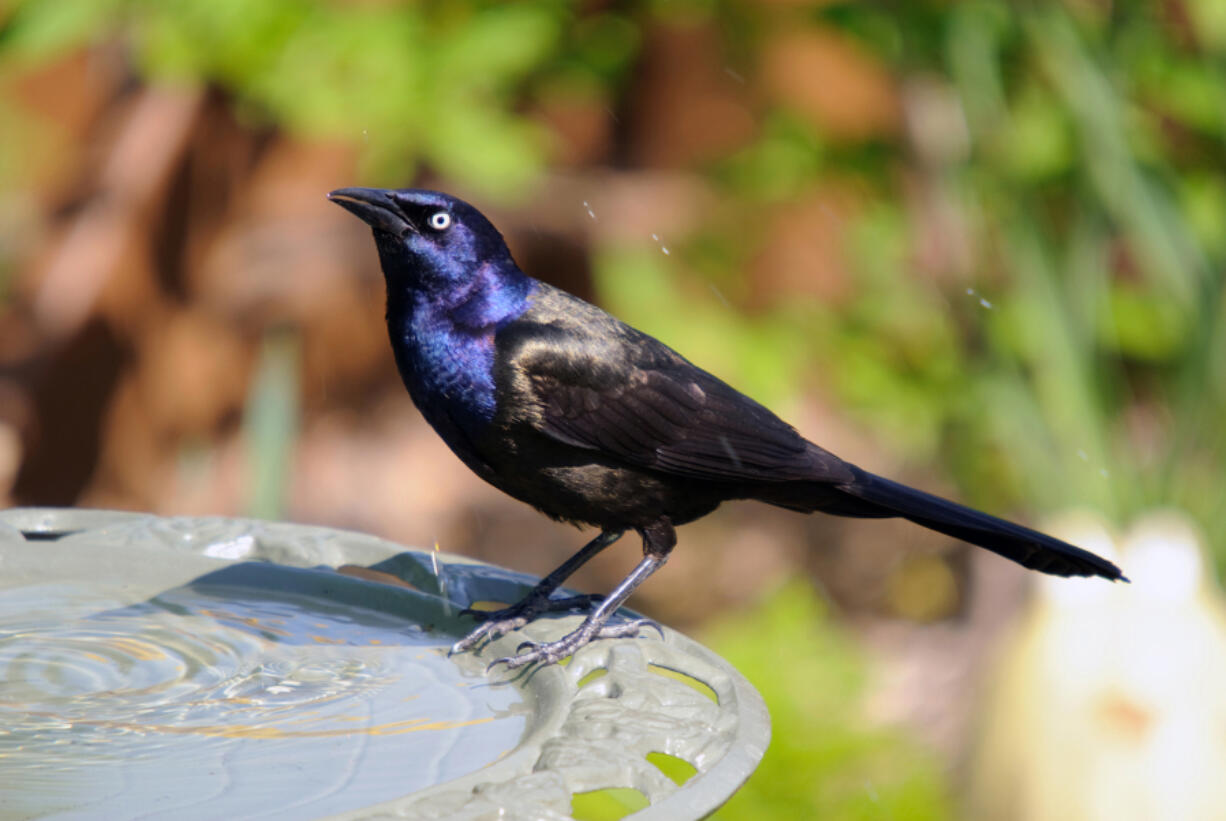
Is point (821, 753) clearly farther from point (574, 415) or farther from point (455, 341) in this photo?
point (455, 341)

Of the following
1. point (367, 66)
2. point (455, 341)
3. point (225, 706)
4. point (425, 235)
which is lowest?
point (225, 706)

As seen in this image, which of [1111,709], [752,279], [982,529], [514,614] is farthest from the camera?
[752,279]

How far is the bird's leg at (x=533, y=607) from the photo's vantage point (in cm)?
237

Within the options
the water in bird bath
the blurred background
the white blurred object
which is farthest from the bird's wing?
the blurred background

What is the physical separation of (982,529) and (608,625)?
2.46ft

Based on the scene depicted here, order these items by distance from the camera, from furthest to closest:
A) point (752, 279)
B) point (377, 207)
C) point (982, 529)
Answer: point (752, 279) < point (982, 529) < point (377, 207)

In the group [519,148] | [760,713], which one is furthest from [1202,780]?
[519,148]

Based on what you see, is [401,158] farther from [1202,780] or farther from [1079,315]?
[1202,780]

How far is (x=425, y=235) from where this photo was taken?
106 inches

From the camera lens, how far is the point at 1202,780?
313 centimetres

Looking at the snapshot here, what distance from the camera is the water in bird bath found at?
1692 millimetres

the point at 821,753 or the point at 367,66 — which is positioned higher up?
the point at 367,66

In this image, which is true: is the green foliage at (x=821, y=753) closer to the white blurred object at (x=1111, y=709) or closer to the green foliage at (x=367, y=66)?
the white blurred object at (x=1111, y=709)

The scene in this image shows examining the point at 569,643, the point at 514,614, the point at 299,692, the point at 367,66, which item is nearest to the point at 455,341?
the point at 514,614
